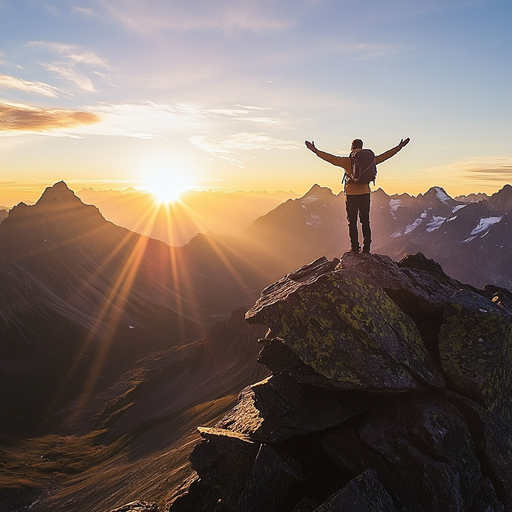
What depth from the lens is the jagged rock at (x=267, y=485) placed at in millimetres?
13359

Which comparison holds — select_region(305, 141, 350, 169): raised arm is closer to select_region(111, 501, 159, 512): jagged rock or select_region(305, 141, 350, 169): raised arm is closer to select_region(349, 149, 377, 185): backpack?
select_region(349, 149, 377, 185): backpack

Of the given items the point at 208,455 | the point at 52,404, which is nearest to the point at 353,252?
the point at 208,455

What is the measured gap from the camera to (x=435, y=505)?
12203 mm

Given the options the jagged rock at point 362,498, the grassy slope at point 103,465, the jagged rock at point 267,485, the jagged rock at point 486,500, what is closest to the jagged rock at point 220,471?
the jagged rock at point 267,485

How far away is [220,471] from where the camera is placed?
14961 mm

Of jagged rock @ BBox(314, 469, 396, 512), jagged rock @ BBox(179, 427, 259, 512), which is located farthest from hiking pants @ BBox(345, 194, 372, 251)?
jagged rock @ BBox(179, 427, 259, 512)

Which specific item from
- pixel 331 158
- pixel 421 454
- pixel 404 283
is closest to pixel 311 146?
pixel 331 158

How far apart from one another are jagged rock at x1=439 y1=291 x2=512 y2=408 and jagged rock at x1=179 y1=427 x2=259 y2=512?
852 cm

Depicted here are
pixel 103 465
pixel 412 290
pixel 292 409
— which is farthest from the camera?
pixel 103 465

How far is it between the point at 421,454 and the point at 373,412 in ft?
7.90

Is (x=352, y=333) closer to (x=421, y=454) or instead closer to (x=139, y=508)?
(x=421, y=454)

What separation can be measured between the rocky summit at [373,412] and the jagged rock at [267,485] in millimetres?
37

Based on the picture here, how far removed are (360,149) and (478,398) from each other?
11050mm

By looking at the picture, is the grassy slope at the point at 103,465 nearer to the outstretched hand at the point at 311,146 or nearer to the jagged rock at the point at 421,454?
the jagged rock at the point at 421,454
